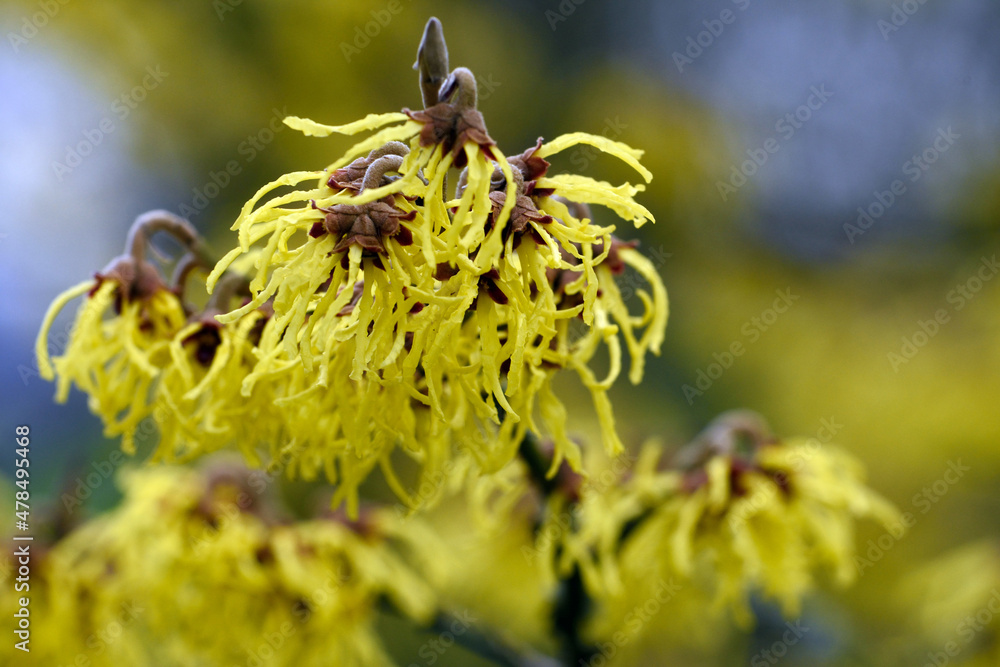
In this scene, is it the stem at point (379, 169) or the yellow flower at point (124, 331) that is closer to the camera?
the stem at point (379, 169)

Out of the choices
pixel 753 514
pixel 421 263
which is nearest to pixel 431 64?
pixel 421 263

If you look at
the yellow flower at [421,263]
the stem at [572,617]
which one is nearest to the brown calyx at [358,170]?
the yellow flower at [421,263]

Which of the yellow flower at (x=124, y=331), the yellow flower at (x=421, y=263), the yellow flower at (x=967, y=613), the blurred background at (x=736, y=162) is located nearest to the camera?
the yellow flower at (x=421, y=263)

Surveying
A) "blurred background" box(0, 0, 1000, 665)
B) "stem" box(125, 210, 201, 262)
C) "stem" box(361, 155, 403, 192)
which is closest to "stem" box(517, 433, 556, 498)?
"stem" box(361, 155, 403, 192)

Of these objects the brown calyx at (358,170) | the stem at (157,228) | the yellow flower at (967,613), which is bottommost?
the yellow flower at (967,613)

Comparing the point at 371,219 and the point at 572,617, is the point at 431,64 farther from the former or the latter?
the point at 572,617

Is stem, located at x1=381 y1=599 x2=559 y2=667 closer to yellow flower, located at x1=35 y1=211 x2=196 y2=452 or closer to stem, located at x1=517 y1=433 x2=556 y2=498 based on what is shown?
stem, located at x1=517 y1=433 x2=556 y2=498

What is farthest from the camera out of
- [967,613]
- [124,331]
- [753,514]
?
[967,613]

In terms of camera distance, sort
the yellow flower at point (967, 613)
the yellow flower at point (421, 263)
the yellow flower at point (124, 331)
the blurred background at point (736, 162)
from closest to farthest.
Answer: the yellow flower at point (421, 263) → the yellow flower at point (124, 331) → the yellow flower at point (967, 613) → the blurred background at point (736, 162)

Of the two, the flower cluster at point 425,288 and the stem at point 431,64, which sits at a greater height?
the stem at point 431,64

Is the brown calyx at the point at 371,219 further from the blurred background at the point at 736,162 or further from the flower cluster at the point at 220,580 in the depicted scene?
the blurred background at the point at 736,162
